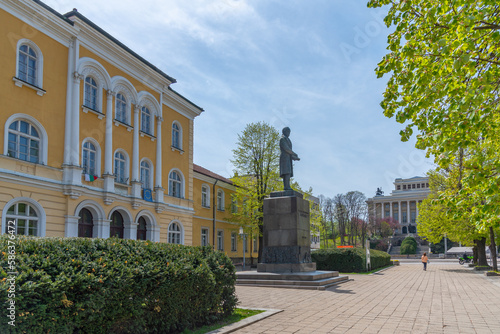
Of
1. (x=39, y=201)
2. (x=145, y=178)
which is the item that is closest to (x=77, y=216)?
(x=39, y=201)

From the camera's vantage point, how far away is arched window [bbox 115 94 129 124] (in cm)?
2463

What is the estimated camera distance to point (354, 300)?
12.1 meters

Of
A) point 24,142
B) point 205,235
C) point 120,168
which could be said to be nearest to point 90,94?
point 120,168

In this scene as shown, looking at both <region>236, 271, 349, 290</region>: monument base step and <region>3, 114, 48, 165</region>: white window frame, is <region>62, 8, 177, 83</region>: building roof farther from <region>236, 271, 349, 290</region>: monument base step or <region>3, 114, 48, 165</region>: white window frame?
<region>236, 271, 349, 290</region>: monument base step

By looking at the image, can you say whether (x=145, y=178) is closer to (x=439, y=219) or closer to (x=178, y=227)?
(x=178, y=227)

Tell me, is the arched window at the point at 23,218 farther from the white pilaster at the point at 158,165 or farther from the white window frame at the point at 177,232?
the white window frame at the point at 177,232

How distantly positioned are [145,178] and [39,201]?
8453 millimetres

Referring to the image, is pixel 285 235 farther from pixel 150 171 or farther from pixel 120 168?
pixel 150 171

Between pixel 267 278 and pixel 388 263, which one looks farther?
pixel 388 263

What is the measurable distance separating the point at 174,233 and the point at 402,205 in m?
93.6

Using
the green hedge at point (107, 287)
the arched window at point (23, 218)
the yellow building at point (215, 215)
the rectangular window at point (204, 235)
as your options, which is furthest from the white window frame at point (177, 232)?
the green hedge at point (107, 287)

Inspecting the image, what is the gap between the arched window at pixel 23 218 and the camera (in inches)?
696

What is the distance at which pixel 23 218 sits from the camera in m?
18.2

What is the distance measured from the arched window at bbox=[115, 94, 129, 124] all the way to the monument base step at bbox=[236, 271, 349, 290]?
1277cm
